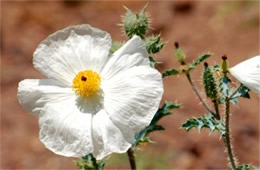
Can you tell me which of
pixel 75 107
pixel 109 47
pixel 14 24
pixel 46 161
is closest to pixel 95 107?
pixel 75 107

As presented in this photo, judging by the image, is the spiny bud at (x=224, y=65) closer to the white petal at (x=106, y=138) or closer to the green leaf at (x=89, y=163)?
the white petal at (x=106, y=138)

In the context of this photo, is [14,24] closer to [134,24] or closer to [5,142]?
[5,142]

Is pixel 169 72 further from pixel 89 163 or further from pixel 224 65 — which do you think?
pixel 89 163

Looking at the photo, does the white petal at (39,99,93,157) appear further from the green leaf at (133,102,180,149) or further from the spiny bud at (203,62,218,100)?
the spiny bud at (203,62,218,100)

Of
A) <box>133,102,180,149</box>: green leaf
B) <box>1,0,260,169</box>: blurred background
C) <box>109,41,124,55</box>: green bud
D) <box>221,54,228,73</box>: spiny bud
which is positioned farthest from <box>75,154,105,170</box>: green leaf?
<box>1,0,260,169</box>: blurred background

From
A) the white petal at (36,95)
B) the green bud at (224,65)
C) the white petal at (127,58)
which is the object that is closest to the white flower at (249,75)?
the green bud at (224,65)

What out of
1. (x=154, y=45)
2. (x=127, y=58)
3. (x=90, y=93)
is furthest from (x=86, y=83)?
(x=154, y=45)

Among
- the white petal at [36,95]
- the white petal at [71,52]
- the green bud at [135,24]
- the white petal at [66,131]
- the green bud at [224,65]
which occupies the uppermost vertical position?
the green bud at [135,24]
